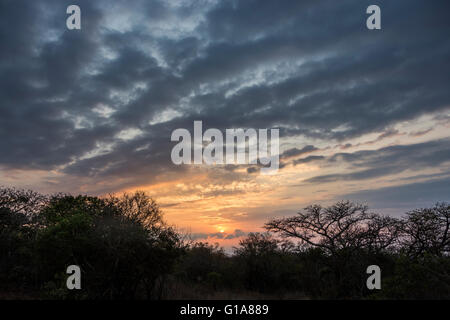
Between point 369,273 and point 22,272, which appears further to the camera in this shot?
point 22,272

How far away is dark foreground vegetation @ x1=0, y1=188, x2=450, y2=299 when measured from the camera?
13844 mm

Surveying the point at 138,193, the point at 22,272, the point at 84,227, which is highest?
the point at 138,193

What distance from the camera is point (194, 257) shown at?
25.2 meters

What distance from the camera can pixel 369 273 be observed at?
681 inches

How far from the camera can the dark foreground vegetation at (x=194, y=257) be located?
45.4 ft
